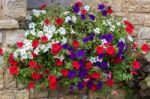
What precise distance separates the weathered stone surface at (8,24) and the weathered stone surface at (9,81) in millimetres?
417

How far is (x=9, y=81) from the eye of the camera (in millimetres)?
4070

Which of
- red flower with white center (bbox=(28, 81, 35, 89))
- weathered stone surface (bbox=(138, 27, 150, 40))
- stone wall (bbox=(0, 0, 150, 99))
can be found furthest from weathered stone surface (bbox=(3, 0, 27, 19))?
weathered stone surface (bbox=(138, 27, 150, 40))

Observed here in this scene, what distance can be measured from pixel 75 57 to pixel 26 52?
1.50ft

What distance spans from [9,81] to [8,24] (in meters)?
0.53

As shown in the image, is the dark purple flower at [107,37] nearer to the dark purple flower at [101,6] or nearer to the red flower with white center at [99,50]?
the red flower with white center at [99,50]

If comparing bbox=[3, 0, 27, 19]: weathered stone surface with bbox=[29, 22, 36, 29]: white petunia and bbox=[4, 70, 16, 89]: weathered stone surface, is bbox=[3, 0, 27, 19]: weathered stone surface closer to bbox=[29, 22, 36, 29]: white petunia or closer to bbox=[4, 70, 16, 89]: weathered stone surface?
bbox=[29, 22, 36, 29]: white petunia

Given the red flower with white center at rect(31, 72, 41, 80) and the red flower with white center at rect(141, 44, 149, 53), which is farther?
the red flower with white center at rect(141, 44, 149, 53)

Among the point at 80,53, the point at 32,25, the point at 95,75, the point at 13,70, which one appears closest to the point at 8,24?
the point at 32,25

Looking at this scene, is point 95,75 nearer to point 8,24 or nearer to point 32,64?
point 32,64

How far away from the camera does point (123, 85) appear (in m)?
4.64

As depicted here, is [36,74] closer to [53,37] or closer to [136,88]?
[53,37]

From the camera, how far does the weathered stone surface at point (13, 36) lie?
4.08 meters

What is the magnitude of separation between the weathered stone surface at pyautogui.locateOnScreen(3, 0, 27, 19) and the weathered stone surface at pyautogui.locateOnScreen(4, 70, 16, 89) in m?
0.55

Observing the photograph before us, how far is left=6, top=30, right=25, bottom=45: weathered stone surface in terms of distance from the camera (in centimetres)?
408
